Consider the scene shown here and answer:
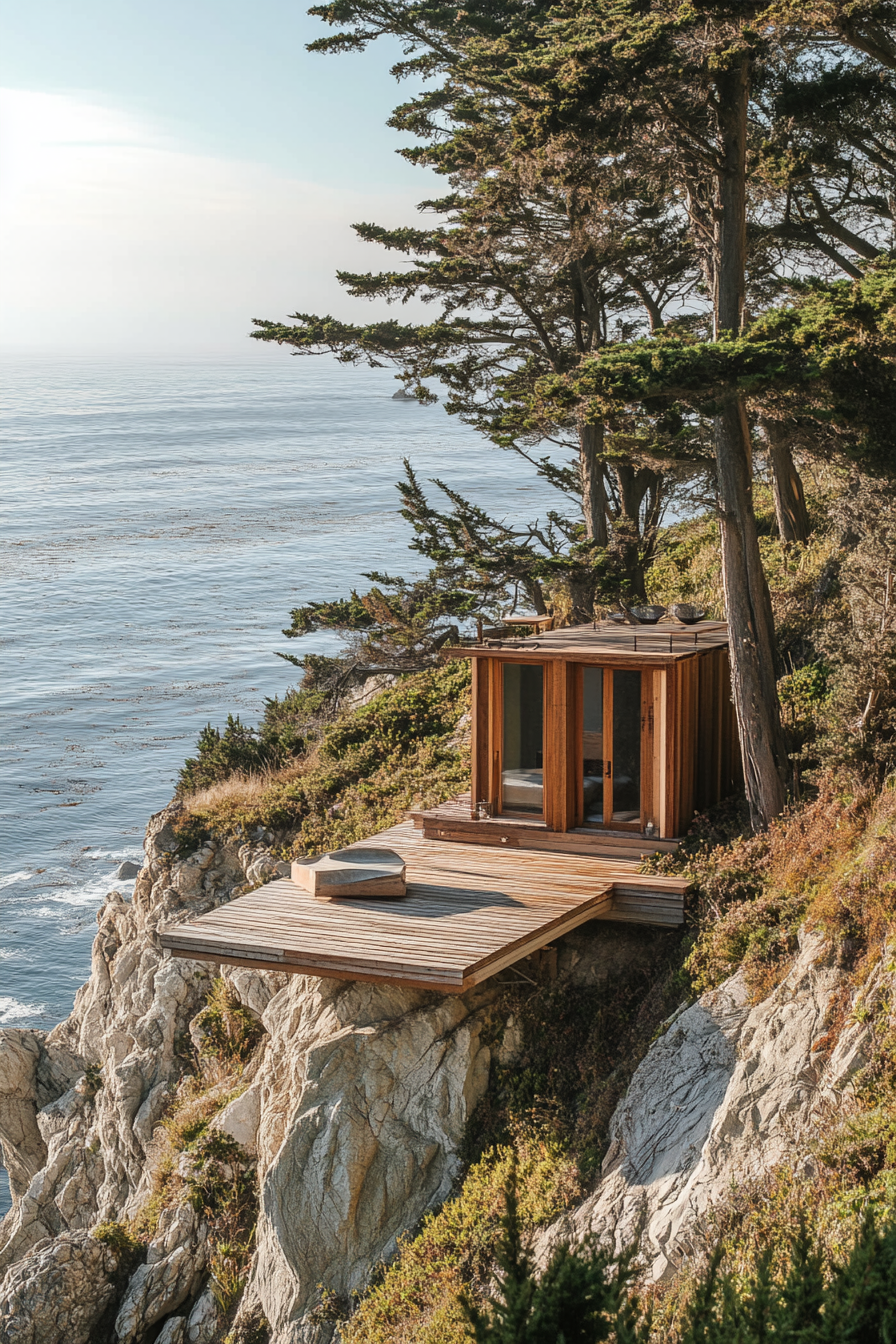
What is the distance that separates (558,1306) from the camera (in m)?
5.84

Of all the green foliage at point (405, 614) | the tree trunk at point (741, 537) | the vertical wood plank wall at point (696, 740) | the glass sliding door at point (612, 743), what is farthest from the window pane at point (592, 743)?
the green foliage at point (405, 614)

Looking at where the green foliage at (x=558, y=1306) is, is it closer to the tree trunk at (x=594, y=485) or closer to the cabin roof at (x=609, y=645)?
the cabin roof at (x=609, y=645)

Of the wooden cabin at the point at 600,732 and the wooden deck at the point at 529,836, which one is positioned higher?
the wooden cabin at the point at 600,732

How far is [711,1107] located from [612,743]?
15.7ft

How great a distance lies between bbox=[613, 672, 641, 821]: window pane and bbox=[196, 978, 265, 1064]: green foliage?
582 cm

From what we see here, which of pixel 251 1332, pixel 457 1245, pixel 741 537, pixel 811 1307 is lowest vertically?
pixel 251 1332

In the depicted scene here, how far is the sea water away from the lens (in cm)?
3506

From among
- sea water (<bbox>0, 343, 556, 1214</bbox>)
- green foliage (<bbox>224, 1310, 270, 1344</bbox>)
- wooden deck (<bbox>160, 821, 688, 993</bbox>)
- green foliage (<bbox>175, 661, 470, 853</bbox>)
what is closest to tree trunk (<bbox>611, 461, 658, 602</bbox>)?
green foliage (<bbox>175, 661, 470, 853</bbox>)

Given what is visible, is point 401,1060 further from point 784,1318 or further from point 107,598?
point 107,598

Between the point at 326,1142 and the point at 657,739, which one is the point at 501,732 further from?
the point at 326,1142

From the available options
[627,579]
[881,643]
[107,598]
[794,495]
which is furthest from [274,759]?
[107,598]

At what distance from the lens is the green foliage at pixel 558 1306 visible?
Answer: 5707mm

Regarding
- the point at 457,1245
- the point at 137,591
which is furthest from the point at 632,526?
the point at 137,591

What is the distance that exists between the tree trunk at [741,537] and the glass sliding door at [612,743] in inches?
47.9
